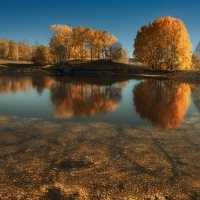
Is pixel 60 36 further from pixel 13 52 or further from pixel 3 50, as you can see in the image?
pixel 3 50

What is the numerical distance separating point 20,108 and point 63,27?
49.6m

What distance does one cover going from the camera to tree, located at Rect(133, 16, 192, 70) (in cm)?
4778

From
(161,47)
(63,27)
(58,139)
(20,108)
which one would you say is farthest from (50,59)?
(58,139)

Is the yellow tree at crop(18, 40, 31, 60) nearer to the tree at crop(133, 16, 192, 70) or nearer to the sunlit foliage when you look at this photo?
the sunlit foliage

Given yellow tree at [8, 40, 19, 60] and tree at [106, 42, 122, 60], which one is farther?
yellow tree at [8, 40, 19, 60]

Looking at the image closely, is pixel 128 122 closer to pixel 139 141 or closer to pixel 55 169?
pixel 139 141

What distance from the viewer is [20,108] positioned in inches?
510

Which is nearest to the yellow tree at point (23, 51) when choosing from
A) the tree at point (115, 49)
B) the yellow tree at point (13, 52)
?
the yellow tree at point (13, 52)

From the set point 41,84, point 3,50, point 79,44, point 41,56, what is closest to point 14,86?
point 41,84

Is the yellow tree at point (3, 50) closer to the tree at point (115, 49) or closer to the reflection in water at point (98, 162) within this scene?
the tree at point (115, 49)

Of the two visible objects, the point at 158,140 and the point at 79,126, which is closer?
the point at 158,140

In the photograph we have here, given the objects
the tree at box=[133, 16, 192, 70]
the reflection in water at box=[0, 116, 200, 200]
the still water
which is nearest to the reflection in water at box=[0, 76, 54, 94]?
the still water

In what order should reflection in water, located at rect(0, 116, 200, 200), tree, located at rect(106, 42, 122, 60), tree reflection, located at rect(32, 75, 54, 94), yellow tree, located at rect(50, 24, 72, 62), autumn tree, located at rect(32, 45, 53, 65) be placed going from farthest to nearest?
autumn tree, located at rect(32, 45, 53, 65) < tree, located at rect(106, 42, 122, 60) < yellow tree, located at rect(50, 24, 72, 62) < tree reflection, located at rect(32, 75, 54, 94) < reflection in water, located at rect(0, 116, 200, 200)

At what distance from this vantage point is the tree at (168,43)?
4778 centimetres
